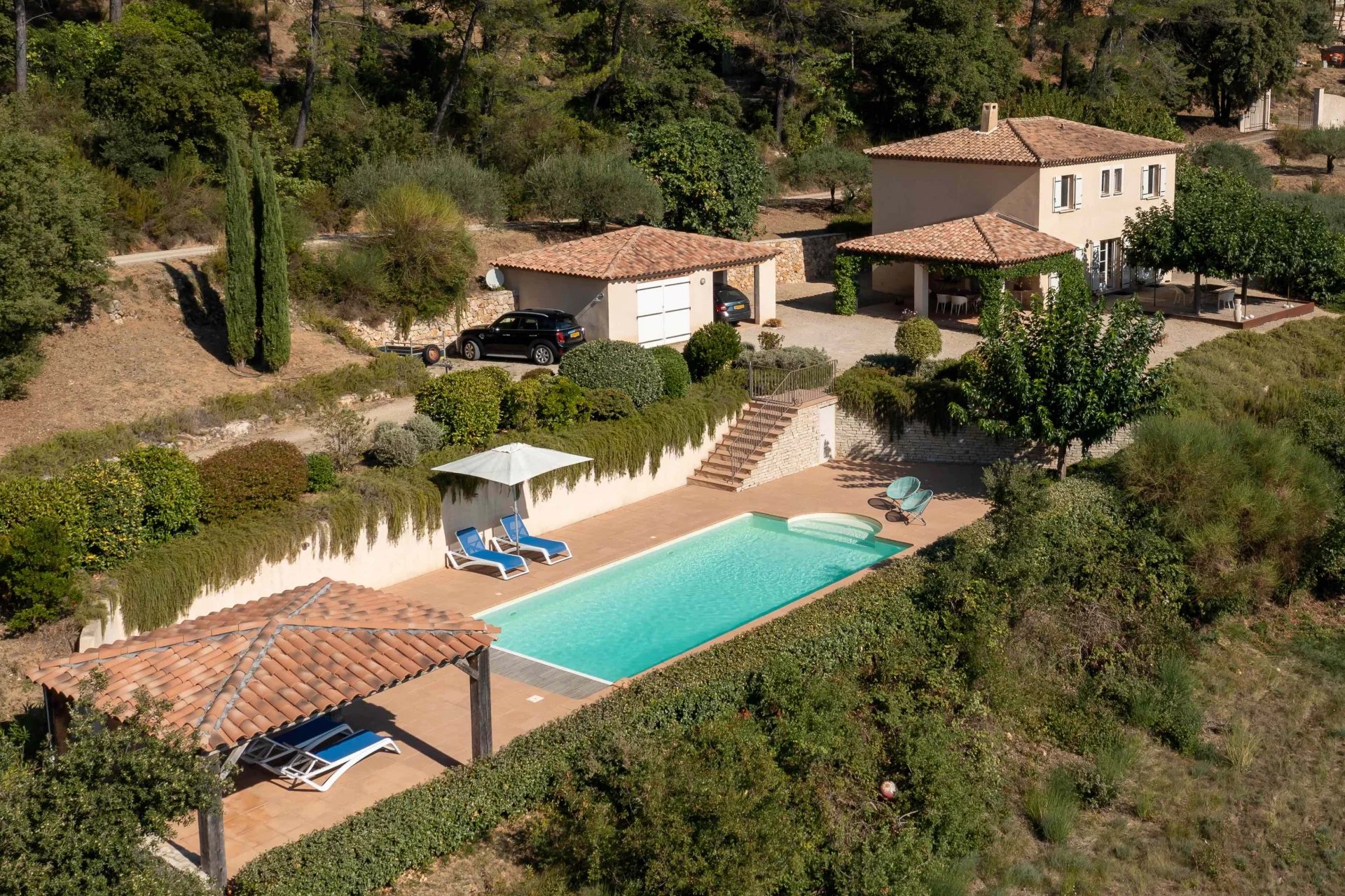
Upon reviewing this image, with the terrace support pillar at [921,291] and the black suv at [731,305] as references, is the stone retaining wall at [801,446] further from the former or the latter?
the terrace support pillar at [921,291]

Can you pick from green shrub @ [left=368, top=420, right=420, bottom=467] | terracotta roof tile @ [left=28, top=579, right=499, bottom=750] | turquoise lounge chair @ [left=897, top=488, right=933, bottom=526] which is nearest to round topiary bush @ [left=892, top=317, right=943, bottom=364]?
turquoise lounge chair @ [left=897, top=488, right=933, bottom=526]

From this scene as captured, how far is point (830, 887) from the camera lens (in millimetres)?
15656

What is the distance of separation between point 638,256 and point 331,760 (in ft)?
65.3

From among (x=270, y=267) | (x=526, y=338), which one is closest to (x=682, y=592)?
(x=526, y=338)

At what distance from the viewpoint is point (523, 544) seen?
2330 centimetres

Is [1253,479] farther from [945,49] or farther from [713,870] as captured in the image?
[945,49]

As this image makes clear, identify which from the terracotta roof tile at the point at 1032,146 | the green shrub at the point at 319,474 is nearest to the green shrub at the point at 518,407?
the green shrub at the point at 319,474

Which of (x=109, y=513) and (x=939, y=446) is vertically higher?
(x=109, y=513)

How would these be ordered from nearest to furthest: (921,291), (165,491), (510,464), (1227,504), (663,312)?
(165,491), (510,464), (1227,504), (663,312), (921,291)

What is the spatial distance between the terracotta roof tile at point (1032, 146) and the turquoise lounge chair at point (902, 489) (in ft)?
50.6

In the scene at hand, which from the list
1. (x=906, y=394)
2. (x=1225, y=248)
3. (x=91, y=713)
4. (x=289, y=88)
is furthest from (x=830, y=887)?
(x=289, y=88)

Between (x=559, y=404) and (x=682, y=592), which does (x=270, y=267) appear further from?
(x=682, y=592)

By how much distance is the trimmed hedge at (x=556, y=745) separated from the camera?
13492mm

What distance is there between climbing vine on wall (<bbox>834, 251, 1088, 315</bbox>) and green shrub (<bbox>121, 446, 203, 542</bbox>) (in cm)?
2203
